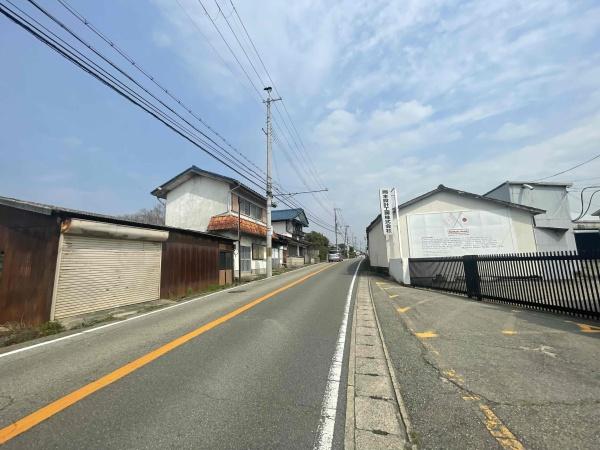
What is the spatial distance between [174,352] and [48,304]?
246 inches

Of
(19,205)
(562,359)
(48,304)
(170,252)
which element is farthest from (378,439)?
(170,252)

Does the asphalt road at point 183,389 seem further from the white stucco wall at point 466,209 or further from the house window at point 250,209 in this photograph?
the house window at point 250,209

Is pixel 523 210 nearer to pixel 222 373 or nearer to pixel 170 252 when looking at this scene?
pixel 170 252

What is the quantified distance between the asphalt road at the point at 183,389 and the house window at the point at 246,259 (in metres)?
18.5

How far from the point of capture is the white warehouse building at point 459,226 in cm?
2155

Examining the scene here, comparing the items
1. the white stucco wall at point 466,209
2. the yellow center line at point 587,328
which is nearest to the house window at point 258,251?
the white stucco wall at point 466,209

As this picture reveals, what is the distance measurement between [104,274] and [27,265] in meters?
2.16

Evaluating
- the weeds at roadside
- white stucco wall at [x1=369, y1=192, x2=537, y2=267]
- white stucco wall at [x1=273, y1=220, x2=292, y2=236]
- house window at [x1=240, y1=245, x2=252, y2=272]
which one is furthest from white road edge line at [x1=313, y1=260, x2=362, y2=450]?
white stucco wall at [x1=273, y1=220, x2=292, y2=236]

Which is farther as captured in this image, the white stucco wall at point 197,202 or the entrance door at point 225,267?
the white stucco wall at point 197,202

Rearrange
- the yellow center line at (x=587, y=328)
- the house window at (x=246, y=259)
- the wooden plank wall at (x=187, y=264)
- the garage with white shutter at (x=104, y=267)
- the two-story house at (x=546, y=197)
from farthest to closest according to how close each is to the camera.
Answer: the two-story house at (x=546, y=197)
the house window at (x=246, y=259)
the wooden plank wall at (x=187, y=264)
the garage with white shutter at (x=104, y=267)
the yellow center line at (x=587, y=328)

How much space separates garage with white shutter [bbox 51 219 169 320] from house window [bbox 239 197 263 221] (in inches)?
603

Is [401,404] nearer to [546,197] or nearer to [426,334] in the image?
[426,334]

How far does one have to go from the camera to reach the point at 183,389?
4184 mm

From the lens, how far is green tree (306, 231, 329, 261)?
67.4 m
